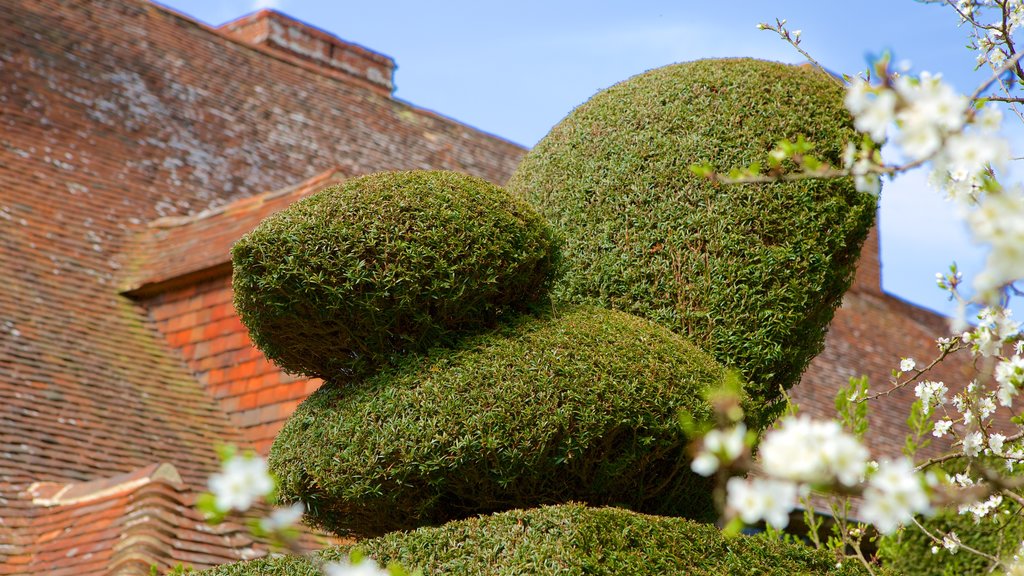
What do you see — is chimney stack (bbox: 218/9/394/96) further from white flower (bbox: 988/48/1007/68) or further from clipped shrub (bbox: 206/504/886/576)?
clipped shrub (bbox: 206/504/886/576)

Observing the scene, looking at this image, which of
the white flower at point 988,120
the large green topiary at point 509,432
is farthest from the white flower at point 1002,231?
the large green topiary at point 509,432

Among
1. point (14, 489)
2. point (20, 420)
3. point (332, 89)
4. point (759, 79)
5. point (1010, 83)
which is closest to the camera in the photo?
point (1010, 83)

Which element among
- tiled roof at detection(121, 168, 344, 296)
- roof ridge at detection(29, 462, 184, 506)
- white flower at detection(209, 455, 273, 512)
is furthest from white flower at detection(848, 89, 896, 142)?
tiled roof at detection(121, 168, 344, 296)

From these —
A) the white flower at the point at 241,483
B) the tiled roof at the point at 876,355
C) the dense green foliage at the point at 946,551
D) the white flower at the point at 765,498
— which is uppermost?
the white flower at the point at 241,483

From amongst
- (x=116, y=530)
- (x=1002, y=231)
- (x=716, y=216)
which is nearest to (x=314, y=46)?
(x=116, y=530)

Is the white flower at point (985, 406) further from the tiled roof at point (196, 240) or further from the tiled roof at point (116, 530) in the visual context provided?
the tiled roof at point (196, 240)

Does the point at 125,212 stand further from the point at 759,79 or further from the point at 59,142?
the point at 759,79

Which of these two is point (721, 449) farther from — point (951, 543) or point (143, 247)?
point (143, 247)

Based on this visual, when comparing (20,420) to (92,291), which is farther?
(92,291)

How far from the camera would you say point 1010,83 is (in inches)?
156

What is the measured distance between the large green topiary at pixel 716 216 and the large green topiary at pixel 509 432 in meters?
0.41

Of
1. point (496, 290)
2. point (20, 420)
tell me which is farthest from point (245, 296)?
point (20, 420)

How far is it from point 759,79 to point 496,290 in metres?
1.72

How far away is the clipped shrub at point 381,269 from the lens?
429 cm
